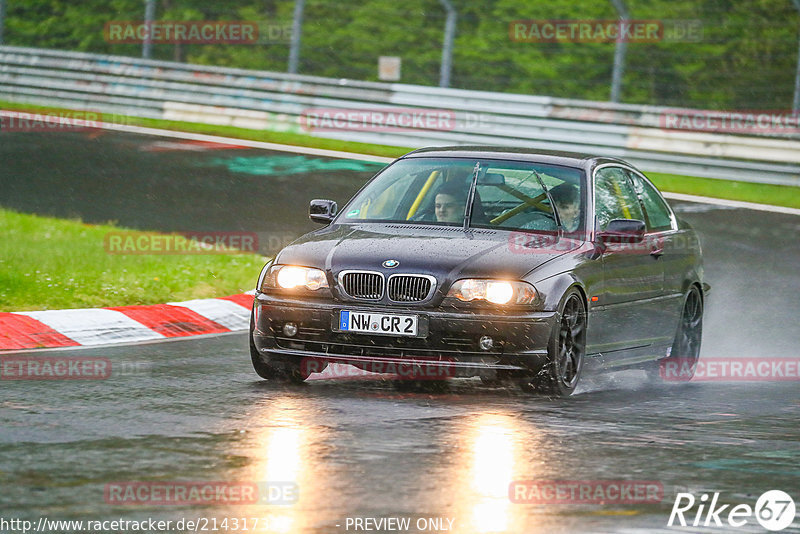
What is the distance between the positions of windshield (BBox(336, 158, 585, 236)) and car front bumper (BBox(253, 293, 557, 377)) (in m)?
1.11

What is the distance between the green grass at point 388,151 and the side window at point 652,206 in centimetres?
971

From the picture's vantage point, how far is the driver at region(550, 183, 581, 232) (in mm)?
9469

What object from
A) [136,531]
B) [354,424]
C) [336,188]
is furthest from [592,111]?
[136,531]

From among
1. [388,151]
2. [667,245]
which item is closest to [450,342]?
[667,245]

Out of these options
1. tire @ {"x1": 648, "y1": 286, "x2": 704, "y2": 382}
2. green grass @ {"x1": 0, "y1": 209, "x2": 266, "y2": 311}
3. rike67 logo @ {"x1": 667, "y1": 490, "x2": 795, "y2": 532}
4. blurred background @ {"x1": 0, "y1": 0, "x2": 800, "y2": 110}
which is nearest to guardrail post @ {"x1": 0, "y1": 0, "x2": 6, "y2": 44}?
blurred background @ {"x1": 0, "y1": 0, "x2": 800, "y2": 110}

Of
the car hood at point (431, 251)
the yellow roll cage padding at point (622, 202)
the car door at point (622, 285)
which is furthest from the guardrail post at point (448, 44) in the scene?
the car hood at point (431, 251)

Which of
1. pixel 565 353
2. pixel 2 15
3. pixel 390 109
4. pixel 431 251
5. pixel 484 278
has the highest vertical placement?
pixel 2 15

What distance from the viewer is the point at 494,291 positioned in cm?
841

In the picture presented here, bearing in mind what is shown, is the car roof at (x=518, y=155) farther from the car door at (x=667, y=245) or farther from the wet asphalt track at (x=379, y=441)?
the wet asphalt track at (x=379, y=441)

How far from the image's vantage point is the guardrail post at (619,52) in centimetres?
2140

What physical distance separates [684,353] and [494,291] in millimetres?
2706

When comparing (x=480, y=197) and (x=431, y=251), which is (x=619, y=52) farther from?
(x=431, y=251)

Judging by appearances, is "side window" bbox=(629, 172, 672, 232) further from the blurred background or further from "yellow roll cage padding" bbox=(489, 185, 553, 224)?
the blurred background

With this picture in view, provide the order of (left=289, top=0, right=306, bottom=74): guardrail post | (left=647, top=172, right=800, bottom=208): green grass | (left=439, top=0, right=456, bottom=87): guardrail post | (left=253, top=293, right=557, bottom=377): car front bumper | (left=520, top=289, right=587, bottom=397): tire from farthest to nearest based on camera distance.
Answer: (left=289, top=0, right=306, bottom=74): guardrail post
(left=439, top=0, right=456, bottom=87): guardrail post
(left=647, top=172, right=800, bottom=208): green grass
(left=520, top=289, right=587, bottom=397): tire
(left=253, top=293, right=557, bottom=377): car front bumper
